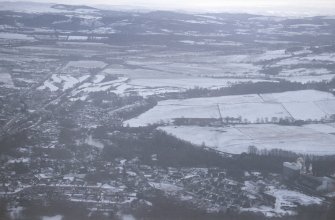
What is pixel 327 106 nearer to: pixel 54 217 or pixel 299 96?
pixel 299 96

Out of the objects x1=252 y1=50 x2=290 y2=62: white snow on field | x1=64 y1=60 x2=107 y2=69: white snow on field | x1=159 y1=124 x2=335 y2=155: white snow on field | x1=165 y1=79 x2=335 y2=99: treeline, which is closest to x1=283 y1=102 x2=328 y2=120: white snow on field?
x1=159 y1=124 x2=335 y2=155: white snow on field

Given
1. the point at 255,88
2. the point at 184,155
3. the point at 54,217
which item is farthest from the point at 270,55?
the point at 54,217

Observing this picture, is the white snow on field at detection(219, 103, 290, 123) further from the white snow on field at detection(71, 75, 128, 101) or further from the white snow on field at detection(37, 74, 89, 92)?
the white snow on field at detection(37, 74, 89, 92)

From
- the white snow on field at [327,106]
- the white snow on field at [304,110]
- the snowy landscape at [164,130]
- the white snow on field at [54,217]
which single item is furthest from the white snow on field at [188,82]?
the white snow on field at [54,217]

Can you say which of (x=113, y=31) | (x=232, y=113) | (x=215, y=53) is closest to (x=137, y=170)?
(x=232, y=113)

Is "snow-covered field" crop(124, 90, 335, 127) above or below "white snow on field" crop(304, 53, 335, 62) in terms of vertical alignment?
below

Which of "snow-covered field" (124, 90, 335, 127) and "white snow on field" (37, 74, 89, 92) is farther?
"white snow on field" (37, 74, 89, 92)

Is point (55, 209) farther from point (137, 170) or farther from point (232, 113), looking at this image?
point (232, 113)

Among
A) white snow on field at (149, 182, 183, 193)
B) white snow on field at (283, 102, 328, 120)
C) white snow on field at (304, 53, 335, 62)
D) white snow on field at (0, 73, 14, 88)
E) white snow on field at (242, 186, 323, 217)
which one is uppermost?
white snow on field at (304, 53, 335, 62)
